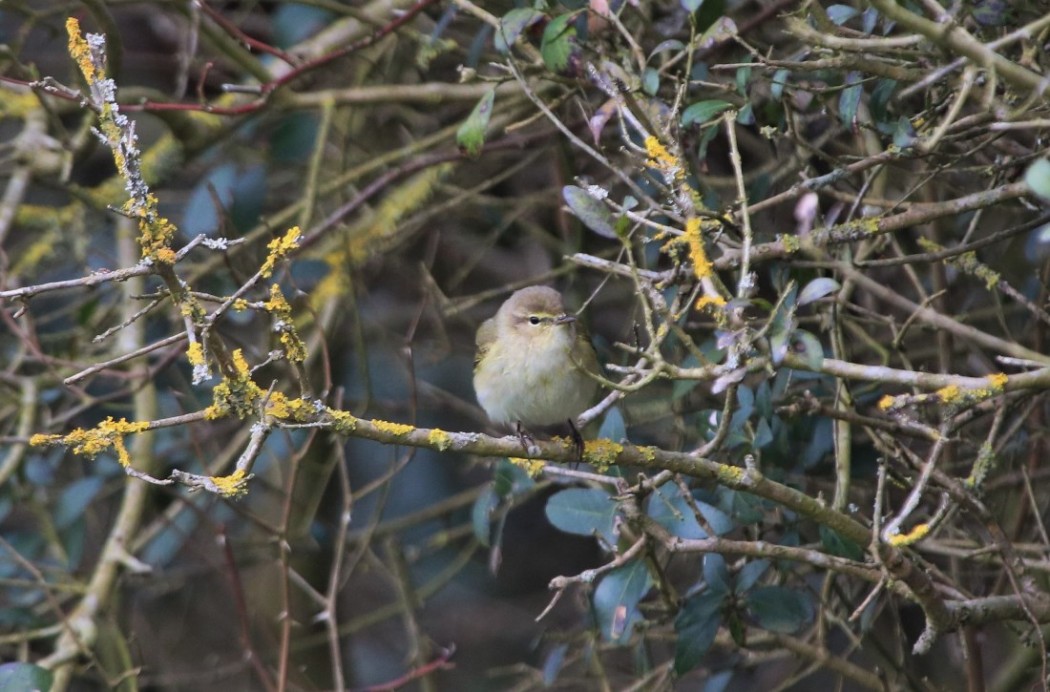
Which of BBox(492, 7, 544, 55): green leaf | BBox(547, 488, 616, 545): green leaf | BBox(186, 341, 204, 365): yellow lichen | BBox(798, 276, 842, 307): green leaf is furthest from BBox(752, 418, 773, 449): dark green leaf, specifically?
BBox(186, 341, 204, 365): yellow lichen

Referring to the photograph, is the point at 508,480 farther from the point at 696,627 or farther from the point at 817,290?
the point at 817,290

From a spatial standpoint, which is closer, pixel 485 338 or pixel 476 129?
pixel 476 129

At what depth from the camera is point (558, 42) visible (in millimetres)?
3092

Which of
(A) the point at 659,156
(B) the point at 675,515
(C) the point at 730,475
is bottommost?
(B) the point at 675,515

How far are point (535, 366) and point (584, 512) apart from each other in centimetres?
58

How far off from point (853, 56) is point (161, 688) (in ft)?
15.2

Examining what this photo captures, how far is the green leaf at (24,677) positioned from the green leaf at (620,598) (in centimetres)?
164

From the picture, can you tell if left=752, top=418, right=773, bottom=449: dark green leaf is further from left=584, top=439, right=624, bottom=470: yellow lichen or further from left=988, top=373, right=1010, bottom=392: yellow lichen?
left=988, top=373, right=1010, bottom=392: yellow lichen

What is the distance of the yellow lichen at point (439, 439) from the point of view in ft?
7.01

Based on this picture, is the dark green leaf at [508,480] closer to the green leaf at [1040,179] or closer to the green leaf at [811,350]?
the green leaf at [811,350]

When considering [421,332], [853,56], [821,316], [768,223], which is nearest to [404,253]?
[421,332]

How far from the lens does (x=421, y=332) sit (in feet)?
19.5

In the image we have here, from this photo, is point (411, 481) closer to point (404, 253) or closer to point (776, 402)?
point (404, 253)

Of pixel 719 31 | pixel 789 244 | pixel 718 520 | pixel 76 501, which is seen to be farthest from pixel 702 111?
pixel 76 501
